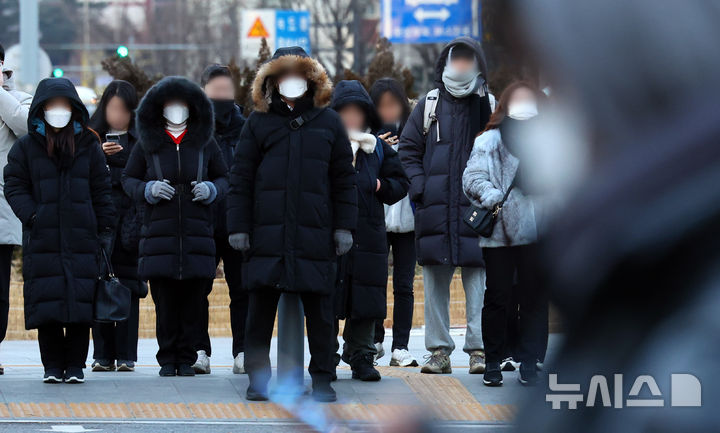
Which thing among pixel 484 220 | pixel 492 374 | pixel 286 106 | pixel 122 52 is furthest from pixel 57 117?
pixel 122 52

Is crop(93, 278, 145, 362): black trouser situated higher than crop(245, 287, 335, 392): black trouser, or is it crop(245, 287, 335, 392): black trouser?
crop(245, 287, 335, 392): black trouser

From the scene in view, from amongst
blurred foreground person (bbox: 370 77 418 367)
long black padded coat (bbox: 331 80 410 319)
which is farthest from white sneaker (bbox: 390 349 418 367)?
long black padded coat (bbox: 331 80 410 319)

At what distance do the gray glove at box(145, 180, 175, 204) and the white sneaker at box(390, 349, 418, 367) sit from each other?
1.90 m

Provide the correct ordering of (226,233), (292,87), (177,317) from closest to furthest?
(292,87), (177,317), (226,233)

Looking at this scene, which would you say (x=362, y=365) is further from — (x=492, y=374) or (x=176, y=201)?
(x=176, y=201)

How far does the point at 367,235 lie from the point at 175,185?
111 centimetres

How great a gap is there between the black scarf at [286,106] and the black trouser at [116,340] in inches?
85.6

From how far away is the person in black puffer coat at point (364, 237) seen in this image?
25.0ft

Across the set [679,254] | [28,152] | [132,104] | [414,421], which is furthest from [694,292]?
[132,104]

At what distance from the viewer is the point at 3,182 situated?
8000 mm

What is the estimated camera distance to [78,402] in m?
6.93

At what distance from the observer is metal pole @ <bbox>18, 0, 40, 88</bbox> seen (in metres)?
20.6

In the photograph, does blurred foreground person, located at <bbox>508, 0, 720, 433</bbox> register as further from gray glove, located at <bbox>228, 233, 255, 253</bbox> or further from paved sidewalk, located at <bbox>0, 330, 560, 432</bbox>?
gray glove, located at <bbox>228, 233, 255, 253</bbox>

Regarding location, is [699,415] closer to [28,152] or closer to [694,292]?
[694,292]
